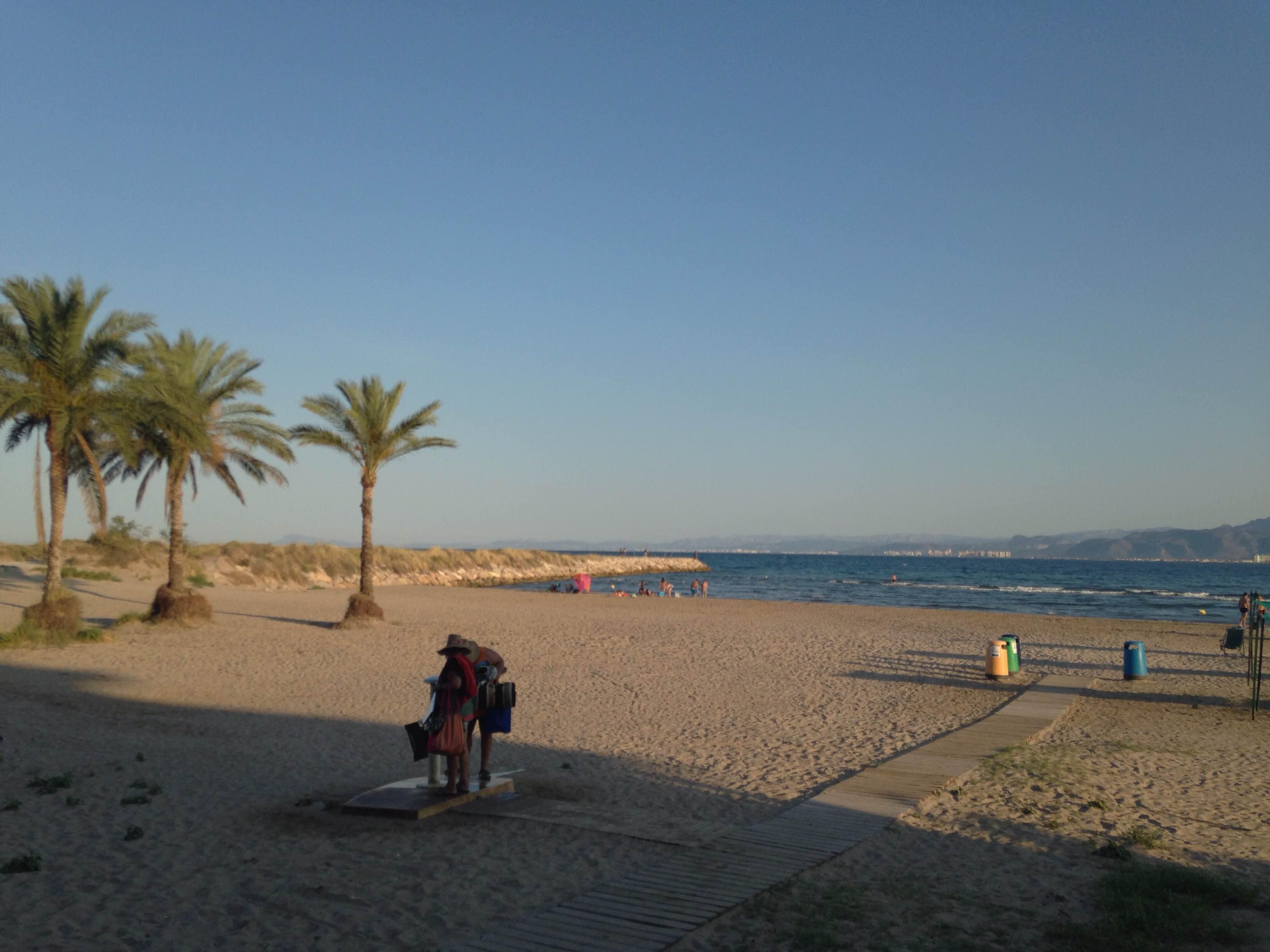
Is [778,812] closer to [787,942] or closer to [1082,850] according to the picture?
[1082,850]

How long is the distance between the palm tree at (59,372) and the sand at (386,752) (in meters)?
3.39

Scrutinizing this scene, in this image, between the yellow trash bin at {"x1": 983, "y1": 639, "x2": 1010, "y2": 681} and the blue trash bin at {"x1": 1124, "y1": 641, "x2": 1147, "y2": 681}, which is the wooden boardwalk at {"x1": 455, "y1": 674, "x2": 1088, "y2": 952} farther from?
the blue trash bin at {"x1": 1124, "y1": 641, "x2": 1147, "y2": 681}

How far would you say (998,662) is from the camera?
1650 centimetres

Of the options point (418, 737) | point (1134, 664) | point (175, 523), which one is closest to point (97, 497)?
point (175, 523)

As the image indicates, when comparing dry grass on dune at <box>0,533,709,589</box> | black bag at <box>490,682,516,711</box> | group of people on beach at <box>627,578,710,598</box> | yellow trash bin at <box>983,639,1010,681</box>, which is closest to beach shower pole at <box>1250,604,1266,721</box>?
yellow trash bin at <box>983,639,1010,681</box>

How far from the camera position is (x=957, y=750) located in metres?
10.1

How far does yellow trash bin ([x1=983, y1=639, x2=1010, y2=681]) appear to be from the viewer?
1650 centimetres

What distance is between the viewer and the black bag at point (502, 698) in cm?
778

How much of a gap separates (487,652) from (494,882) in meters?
2.35

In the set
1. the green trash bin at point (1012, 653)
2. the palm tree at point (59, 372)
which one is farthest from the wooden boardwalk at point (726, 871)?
the palm tree at point (59, 372)

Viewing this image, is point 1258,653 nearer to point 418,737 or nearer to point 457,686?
point 457,686

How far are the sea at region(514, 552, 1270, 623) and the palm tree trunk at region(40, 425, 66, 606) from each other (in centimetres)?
3027

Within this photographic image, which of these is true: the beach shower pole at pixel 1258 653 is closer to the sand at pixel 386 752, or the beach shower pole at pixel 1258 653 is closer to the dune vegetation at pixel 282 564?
the sand at pixel 386 752

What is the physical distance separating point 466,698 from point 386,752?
333cm
